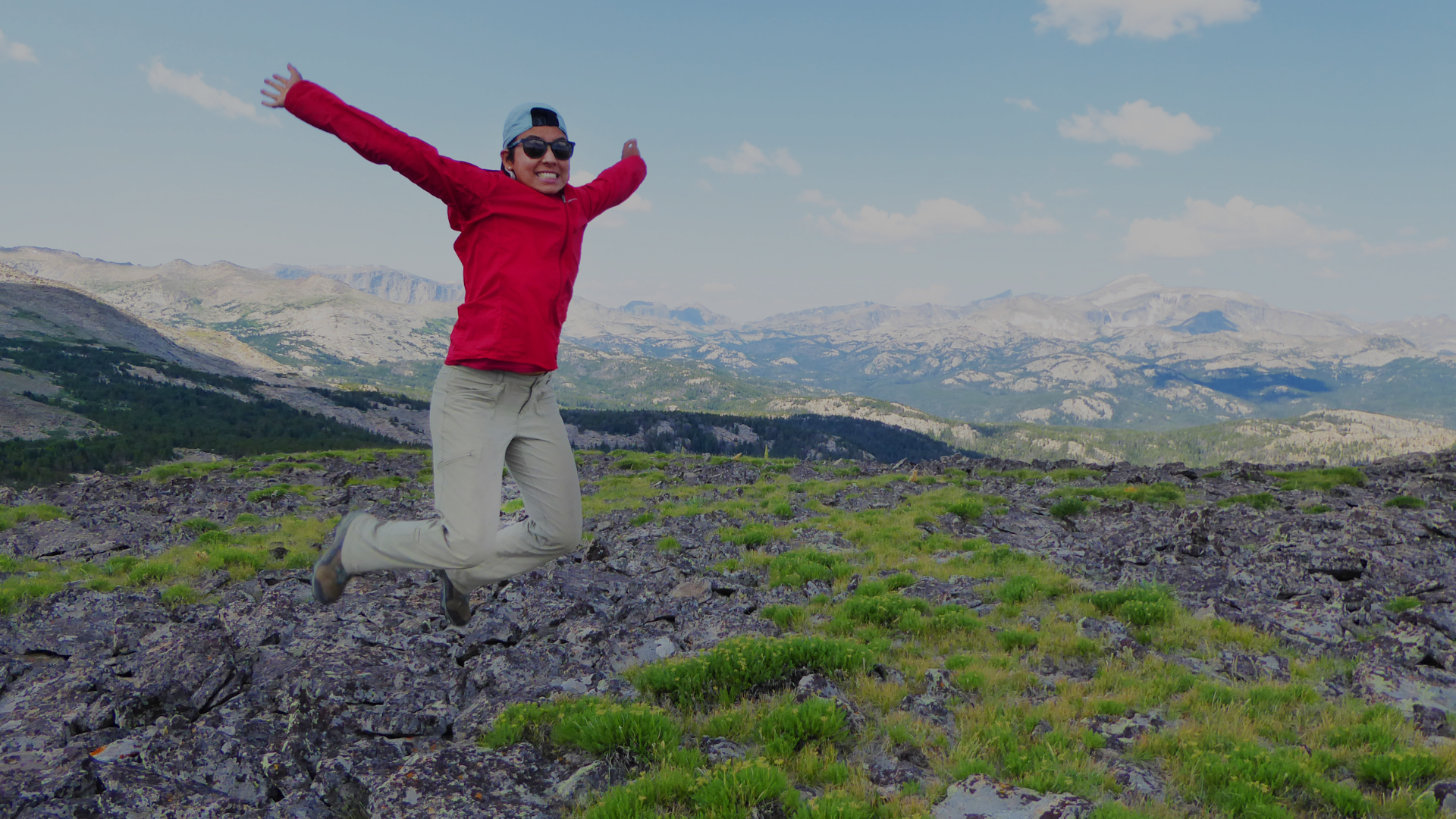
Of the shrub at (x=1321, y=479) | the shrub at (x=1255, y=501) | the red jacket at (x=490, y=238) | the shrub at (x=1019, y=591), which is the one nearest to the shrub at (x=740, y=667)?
the red jacket at (x=490, y=238)

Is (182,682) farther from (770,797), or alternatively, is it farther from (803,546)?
(803,546)

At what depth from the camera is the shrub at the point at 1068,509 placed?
2053 cm

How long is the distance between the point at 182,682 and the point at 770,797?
6585 mm

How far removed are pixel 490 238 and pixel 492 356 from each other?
1.19 m

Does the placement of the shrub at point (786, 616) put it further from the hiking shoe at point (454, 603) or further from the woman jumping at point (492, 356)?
the hiking shoe at point (454, 603)

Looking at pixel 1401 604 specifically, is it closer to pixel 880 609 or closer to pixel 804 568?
pixel 880 609

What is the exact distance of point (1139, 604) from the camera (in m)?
9.80

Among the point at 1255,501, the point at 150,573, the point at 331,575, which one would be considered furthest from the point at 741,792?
the point at 1255,501

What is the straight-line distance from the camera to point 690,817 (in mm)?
4770

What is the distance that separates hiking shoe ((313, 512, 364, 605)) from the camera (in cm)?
719

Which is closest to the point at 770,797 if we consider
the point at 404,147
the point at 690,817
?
the point at 690,817

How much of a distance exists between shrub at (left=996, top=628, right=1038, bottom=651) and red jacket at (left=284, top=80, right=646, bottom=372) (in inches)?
274

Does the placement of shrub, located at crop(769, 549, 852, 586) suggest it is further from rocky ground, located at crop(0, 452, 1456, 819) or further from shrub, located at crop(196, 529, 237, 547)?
shrub, located at crop(196, 529, 237, 547)

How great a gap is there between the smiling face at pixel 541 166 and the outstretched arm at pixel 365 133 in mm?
728
